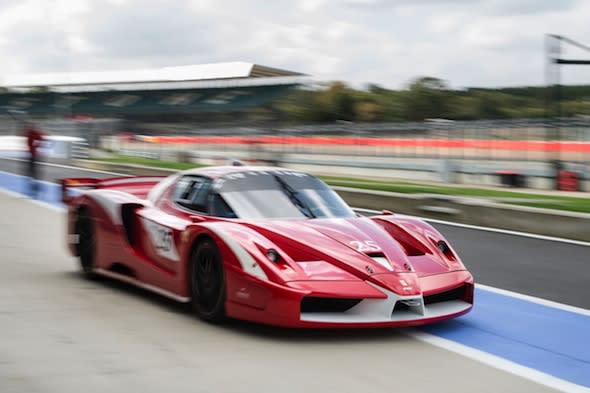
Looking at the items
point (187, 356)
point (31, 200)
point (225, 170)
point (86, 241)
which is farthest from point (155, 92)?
point (187, 356)

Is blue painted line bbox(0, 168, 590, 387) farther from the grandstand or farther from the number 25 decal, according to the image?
the grandstand

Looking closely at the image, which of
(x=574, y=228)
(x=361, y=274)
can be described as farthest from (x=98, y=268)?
(x=574, y=228)

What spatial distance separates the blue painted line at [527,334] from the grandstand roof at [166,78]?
8076 centimetres

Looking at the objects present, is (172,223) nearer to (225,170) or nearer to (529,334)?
(225,170)

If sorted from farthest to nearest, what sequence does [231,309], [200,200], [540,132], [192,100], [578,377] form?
[192,100] → [540,132] → [200,200] → [231,309] → [578,377]

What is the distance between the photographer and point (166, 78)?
99.7 m

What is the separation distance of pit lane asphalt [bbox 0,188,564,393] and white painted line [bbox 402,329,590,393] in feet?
0.28

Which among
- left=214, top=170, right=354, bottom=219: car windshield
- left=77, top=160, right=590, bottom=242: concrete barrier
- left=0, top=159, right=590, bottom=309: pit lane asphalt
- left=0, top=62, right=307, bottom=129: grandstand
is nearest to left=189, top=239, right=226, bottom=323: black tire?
A: left=214, top=170, right=354, bottom=219: car windshield

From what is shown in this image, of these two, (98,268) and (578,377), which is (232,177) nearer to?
(98,268)

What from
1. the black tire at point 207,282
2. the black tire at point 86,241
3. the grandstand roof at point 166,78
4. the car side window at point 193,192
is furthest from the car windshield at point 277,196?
the grandstand roof at point 166,78

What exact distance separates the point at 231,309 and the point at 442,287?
146 cm

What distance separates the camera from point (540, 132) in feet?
95.6

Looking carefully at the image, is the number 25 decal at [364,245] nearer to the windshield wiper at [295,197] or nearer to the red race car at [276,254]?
the red race car at [276,254]

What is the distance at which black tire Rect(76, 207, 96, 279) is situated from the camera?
877 cm
